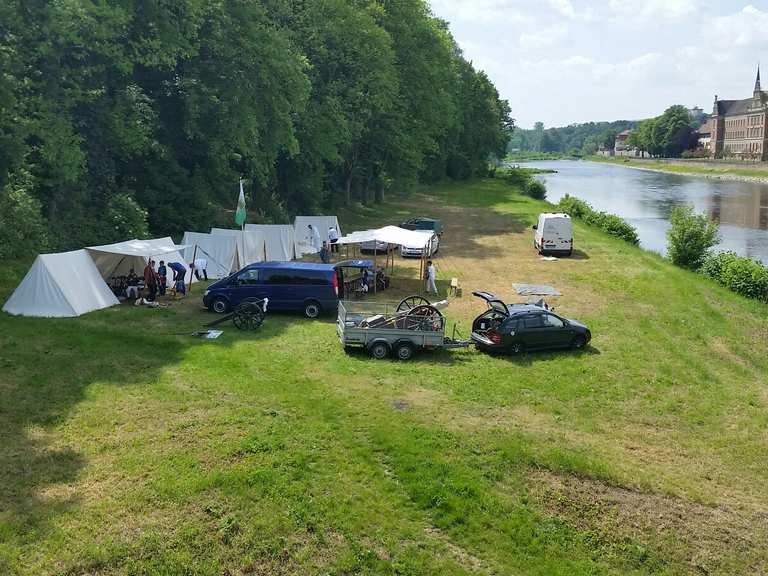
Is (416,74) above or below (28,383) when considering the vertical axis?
above

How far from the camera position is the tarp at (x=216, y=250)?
84.6 ft

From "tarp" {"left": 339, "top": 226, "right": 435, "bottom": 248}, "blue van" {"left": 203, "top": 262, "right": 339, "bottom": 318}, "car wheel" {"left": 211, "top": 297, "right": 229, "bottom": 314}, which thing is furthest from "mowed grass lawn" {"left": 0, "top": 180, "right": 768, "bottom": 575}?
"tarp" {"left": 339, "top": 226, "right": 435, "bottom": 248}

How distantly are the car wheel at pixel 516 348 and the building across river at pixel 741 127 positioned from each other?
145126mm

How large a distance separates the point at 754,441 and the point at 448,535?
7.41 metres

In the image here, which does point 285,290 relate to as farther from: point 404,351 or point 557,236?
point 557,236

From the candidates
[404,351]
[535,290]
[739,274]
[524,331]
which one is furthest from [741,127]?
[404,351]

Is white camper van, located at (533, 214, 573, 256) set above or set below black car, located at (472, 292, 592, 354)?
above

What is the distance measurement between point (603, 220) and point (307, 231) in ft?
72.1

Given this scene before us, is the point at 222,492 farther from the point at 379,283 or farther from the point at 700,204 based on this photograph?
the point at 700,204

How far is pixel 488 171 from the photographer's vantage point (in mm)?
100125

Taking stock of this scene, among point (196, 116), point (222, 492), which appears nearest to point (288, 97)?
point (196, 116)

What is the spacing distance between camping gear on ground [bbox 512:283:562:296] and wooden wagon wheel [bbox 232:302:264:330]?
10669 mm

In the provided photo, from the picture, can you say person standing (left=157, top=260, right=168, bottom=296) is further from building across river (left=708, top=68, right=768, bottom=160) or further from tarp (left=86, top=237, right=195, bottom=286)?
building across river (left=708, top=68, right=768, bottom=160)

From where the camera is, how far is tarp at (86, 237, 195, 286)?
68.9ft
